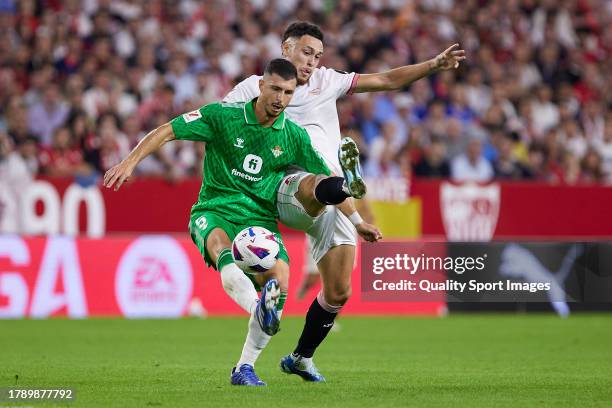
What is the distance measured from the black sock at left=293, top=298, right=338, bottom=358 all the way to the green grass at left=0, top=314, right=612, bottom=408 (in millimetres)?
278

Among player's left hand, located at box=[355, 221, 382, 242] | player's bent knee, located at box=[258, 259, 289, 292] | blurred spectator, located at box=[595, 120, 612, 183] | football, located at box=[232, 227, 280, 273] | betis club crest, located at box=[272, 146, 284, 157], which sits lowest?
player's bent knee, located at box=[258, 259, 289, 292]

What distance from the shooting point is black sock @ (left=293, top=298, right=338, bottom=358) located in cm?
859

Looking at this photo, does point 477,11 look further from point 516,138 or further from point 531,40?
point 516,138

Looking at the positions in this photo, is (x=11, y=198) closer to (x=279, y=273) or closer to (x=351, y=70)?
(x=351, y=70)

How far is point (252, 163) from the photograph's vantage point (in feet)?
26.8

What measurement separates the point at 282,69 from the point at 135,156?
3.72ft

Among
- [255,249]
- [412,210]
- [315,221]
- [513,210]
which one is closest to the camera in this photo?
[255,249]

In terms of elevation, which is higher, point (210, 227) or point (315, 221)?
point (315, 221)

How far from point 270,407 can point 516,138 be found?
1374cm

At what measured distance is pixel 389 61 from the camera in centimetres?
1983

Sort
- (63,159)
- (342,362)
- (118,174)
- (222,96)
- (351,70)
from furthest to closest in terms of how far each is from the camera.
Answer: (351,70), (222,96), (63,159), (342,362), (118,174)

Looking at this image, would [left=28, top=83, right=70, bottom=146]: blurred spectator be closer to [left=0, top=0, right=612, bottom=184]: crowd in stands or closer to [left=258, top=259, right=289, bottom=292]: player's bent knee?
[left=0, top=0, right=612, bottom=184]: crowd in stands

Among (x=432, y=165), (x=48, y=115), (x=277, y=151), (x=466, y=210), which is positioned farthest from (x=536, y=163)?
(x=277, y=151)

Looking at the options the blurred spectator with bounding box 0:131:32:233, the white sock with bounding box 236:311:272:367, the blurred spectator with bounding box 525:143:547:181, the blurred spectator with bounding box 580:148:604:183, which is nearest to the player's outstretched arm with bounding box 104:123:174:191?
the white sock with bounding box 236:311:272:367
